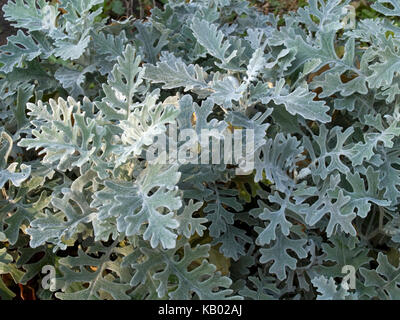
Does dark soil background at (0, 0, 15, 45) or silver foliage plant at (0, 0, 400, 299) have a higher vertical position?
silver foliage plant at (0, 0, 400, 299)

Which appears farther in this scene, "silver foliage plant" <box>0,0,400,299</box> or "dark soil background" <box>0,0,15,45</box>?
"dark soil background" <box>0,0,15,45</box>

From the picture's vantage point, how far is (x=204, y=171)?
66.5 inches

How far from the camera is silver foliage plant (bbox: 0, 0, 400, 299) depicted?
153cm

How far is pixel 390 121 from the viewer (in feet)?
5.80

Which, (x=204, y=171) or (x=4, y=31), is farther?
(x=4, y=31)

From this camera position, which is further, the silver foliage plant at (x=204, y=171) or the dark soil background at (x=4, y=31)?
the dark soil background at (x=4, y=31)

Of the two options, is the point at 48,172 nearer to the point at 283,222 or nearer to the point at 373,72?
the point at 283,222

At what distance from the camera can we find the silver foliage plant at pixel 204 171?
153 centimetres

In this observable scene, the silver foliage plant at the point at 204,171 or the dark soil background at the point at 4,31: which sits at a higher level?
the silver foliage plant at the point at 204,171

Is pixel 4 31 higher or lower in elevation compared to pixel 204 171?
lower

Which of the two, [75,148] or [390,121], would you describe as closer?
[75,148]
